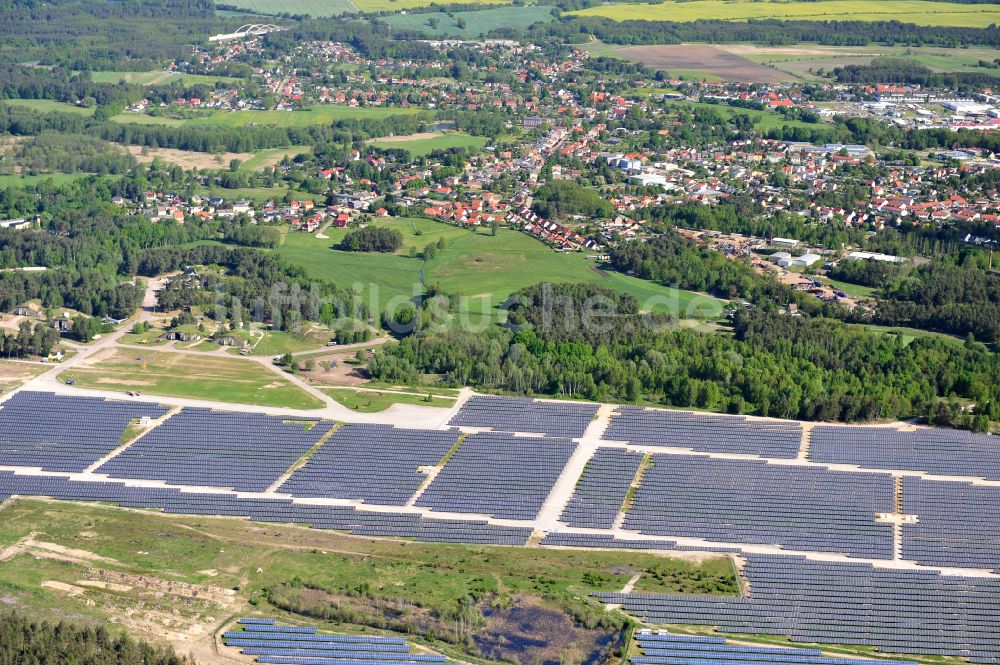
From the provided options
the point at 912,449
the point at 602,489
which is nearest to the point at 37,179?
the point at 602,489

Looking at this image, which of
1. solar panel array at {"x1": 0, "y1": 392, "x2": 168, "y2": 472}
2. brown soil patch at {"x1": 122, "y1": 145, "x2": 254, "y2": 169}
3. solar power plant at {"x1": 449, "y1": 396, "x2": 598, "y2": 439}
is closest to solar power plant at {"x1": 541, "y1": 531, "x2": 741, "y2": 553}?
solar power plant at {"x1": 449, "y1": 396, "x2": 598, "y2": 439}

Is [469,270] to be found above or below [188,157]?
below

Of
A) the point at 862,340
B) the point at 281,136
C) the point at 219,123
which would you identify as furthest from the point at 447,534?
the point at 219,123

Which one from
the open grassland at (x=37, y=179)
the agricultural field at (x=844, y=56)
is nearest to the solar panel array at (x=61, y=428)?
the open grassland at (x=37, y=179)

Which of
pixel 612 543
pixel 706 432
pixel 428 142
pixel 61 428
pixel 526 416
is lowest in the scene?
pixel 612 543

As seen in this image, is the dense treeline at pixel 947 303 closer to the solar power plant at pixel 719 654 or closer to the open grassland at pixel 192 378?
the open grassland at pixel 192 378

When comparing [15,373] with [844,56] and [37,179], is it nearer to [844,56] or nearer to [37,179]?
[37,179]

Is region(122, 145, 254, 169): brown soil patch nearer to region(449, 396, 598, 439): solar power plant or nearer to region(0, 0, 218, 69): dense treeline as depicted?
region(0, 0, 218, 69): dense treeline
